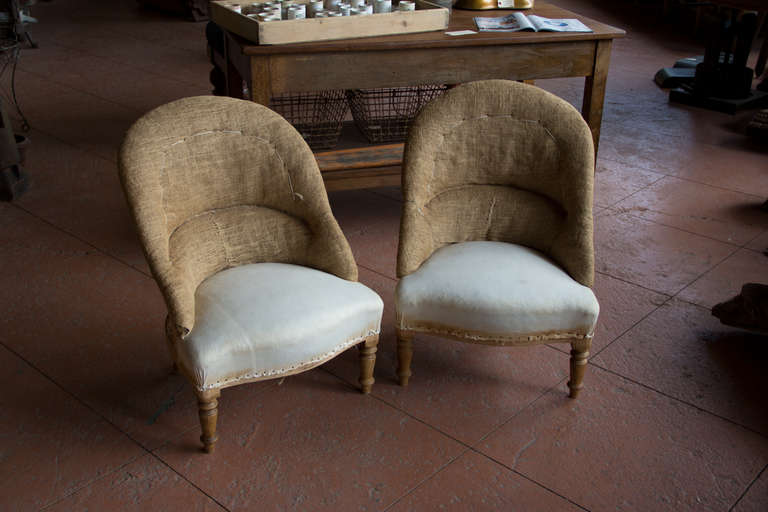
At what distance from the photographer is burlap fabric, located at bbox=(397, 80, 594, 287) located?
2365 millimetres

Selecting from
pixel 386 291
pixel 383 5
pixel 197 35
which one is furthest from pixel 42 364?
pixel 197 35

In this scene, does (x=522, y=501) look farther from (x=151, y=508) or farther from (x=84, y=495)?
(x=84, y=495)

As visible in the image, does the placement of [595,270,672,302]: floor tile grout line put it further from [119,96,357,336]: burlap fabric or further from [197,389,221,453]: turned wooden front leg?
[197,389,221,453]: turned wooden front leg

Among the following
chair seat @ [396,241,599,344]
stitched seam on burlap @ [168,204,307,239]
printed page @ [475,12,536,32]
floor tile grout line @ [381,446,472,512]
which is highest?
printed page @ [475,12,536,32]

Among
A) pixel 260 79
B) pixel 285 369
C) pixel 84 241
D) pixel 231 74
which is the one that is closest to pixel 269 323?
pixel 285 369

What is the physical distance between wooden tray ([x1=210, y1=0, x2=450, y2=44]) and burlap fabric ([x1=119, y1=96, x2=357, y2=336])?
71 cm

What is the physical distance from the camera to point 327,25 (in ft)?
9.75

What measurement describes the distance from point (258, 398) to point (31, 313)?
104 centimetres

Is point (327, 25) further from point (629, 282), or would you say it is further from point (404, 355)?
point (629, 282)

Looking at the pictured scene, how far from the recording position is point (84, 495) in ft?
6.49

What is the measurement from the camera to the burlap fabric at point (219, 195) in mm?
2068

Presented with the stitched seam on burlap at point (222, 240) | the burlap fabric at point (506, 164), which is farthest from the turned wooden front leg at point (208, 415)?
the burlap fabric at point (506, 164)

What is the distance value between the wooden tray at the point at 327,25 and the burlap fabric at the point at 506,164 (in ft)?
Result: 2.67

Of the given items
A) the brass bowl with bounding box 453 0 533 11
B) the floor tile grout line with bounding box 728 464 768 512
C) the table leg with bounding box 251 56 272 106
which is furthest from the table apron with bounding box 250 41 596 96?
the floor tile grout line with bounding box 728 464 768 512
